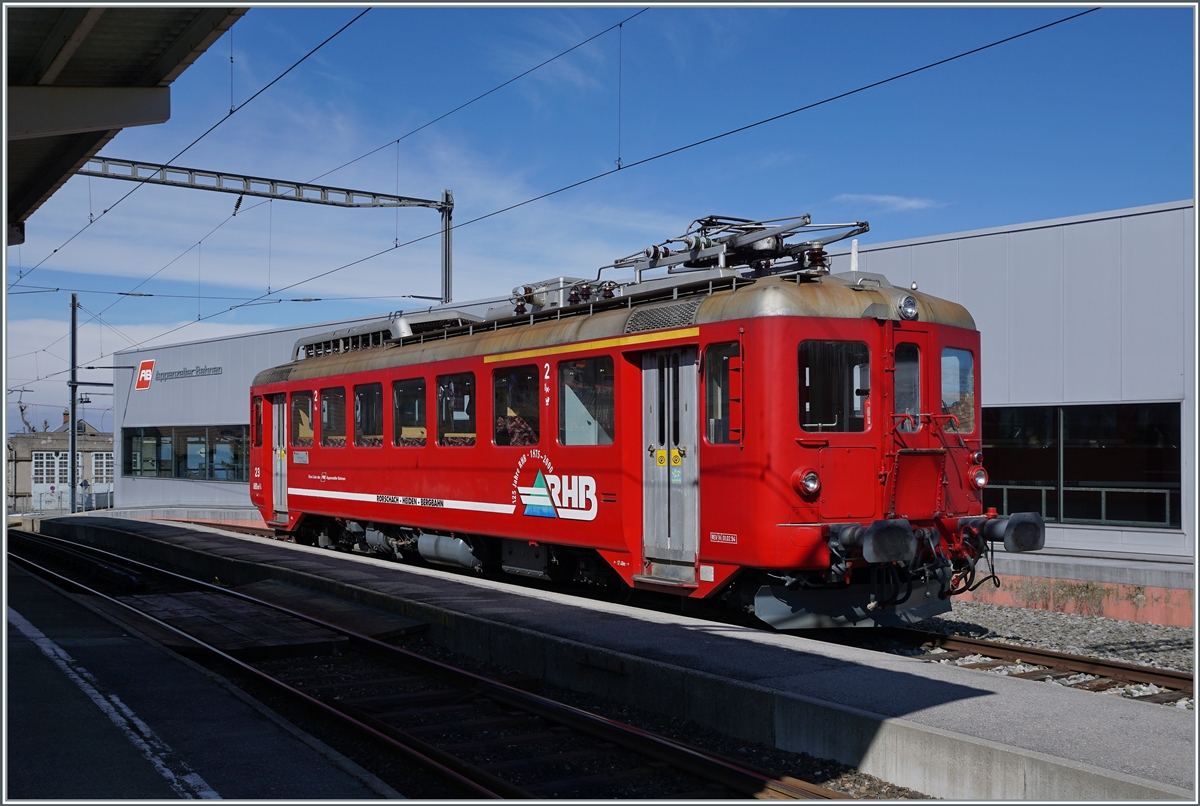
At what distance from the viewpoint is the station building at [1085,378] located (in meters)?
15.1

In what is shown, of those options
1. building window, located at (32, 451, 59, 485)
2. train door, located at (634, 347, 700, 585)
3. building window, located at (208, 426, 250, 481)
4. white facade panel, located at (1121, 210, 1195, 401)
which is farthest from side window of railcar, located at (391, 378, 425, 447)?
building window, located at (32, 451, 59, 485)

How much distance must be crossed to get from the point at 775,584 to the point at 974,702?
114 inches

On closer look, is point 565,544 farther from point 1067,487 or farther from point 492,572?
point 1067,487

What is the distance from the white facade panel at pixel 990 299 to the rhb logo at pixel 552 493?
9.01 meters

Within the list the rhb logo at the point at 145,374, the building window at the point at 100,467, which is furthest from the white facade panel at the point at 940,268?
the building window at the point at 100,467

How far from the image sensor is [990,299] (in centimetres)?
1712

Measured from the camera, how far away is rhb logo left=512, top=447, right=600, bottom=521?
420 inches

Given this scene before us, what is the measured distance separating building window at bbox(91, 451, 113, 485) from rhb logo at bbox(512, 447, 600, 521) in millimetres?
80603

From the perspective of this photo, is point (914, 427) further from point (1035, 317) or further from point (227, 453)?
point (227, 453)

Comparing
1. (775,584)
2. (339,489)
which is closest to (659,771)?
(775,584)

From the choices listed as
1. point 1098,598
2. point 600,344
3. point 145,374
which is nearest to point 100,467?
point 145,374

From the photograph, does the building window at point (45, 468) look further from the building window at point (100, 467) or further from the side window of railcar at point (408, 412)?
the side window of railcar at point (408, 412)

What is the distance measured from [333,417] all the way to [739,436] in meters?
9.29

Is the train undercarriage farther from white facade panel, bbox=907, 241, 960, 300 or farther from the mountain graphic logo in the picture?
white facade panel, bbox=907, 241, 960, 300
